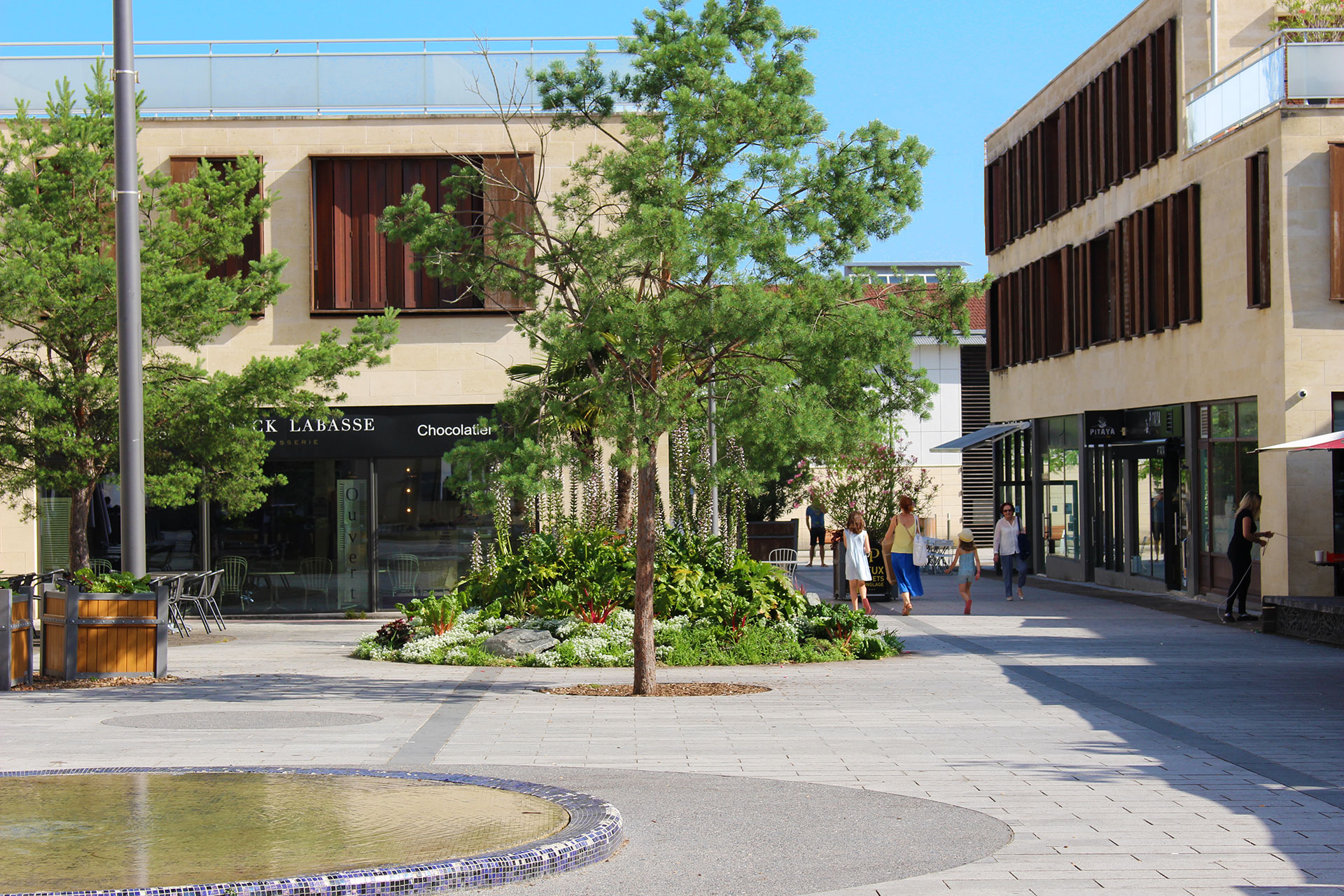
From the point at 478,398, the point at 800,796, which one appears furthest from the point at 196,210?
the point at 800,796

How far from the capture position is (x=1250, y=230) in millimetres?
22219

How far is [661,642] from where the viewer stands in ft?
52.9

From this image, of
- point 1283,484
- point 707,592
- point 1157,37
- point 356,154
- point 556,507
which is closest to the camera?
point 707,592

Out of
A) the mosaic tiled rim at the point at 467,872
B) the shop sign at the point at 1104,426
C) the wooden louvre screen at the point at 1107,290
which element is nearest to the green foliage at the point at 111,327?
the mosaic tiled rim at the point at 467,872

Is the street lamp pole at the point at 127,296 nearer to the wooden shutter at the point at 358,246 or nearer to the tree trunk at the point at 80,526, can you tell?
the tree trunk at the point at 80,526

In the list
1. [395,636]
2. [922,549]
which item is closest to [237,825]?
[395,636]

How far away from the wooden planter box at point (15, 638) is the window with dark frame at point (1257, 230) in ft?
55.6

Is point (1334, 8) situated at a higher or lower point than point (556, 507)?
higher

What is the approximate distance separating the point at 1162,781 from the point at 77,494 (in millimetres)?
14861

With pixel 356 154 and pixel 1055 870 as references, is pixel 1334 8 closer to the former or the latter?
pixel 356 154

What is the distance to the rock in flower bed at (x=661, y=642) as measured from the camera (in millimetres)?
15656

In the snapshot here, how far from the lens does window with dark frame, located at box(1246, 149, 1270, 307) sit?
21781 mm

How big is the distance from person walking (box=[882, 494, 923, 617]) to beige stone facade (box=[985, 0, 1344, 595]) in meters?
5.10

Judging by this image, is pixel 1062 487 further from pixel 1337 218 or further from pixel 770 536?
pixel 1337 218
